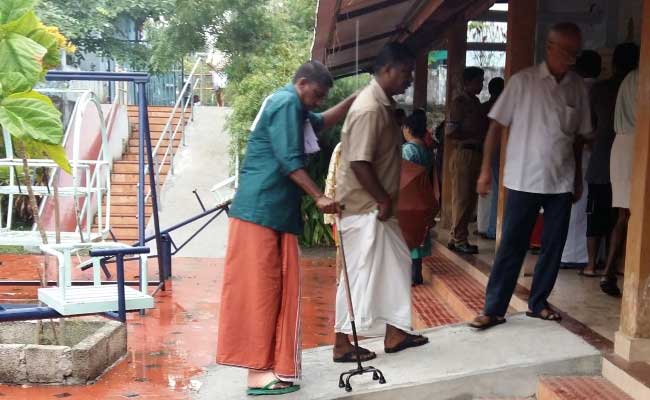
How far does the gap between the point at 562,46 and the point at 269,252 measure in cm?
199

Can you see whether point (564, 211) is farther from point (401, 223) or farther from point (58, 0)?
point (58, 0)

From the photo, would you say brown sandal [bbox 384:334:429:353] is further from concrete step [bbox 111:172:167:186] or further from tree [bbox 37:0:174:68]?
tree [bbox 37:0:174:68]

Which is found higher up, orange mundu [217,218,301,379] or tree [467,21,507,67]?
tree [467,21,507,67]

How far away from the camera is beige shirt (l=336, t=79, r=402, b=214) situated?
3.94 meters

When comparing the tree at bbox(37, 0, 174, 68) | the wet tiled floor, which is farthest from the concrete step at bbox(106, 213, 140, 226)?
the tree at bbox(37, 0, 174, 68)

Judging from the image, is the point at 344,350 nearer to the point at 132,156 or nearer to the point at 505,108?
the point at 505,108

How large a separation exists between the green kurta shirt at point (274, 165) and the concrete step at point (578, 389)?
4.88ft

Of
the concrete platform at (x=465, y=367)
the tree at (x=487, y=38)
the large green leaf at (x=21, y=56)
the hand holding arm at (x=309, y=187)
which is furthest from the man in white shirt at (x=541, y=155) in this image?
the tree at (x=487, y=38)

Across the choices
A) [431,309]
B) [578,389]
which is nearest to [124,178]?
[431,309]

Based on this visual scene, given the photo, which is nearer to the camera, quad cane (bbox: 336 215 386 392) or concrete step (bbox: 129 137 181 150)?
quad cane (bbox: 336 215 386 392)

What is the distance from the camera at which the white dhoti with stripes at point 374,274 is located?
161 inches

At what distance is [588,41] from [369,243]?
17.7 ft

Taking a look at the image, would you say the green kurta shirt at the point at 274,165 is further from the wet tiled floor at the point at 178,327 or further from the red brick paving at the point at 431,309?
the red brick paving at the point at 431,309

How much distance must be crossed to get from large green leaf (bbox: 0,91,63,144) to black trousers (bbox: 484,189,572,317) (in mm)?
2553
